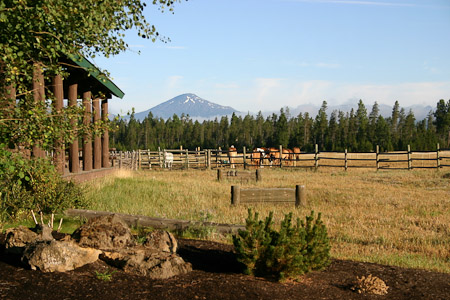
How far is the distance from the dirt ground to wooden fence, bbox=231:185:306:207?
6.24 metres

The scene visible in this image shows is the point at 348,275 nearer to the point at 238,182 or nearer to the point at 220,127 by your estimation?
the point at 238,182

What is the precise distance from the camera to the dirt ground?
16.2ft

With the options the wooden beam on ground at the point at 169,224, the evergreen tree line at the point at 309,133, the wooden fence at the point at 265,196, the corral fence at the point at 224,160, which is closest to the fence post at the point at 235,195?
the wooden fence at the point at 265,196

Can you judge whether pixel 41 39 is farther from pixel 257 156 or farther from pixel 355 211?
pixel 257 156

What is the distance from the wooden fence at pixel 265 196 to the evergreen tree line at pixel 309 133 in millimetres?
64476

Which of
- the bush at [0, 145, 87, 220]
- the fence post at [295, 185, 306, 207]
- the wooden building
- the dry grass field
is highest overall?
the wooden building

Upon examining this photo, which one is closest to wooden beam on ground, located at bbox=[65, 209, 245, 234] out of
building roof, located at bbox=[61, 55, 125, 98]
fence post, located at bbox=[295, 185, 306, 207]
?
fence post, located at bbox=[295, 185, 306, 207]

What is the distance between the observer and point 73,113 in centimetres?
815

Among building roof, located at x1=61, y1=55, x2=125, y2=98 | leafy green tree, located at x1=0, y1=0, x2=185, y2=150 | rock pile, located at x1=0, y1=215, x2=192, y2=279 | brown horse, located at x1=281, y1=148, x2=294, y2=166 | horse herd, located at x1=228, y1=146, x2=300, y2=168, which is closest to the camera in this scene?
rock pile, located at x1=0, y1=215, x2=192, y2=279

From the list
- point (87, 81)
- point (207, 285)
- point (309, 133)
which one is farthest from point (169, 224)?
point (309, 133)

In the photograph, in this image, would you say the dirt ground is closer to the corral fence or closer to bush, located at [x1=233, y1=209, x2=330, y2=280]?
bush, located at [x1=233, y1=209, x2=330, y2=280]

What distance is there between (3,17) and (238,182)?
48.3ft

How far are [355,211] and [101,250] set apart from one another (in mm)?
8039

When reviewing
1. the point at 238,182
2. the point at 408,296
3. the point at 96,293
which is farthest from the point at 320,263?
the point at 238,182
